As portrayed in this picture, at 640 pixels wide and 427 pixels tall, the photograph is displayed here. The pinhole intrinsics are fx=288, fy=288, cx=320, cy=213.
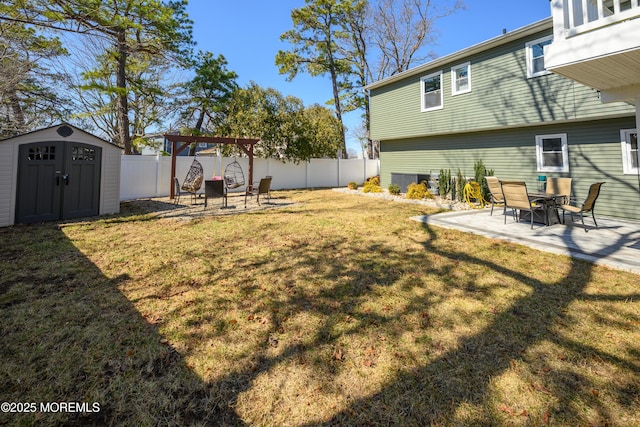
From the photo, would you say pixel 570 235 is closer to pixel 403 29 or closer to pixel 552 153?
pixel 552 153

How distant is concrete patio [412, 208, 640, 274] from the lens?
15.1ft

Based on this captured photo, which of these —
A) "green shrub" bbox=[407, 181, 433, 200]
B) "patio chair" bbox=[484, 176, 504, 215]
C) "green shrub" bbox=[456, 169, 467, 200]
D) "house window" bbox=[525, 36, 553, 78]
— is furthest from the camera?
"green shrub" bbox=[407, 181, 433, 200]

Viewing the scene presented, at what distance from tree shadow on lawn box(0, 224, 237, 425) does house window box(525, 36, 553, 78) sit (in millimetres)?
11590

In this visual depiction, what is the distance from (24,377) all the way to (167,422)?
1248 mm

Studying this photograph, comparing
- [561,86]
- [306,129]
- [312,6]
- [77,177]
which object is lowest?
[77,177]

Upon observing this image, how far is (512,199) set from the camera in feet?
21.9

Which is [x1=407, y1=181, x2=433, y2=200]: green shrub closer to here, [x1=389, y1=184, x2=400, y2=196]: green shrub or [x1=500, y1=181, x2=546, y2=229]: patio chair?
[x1=389, y1=184, x2=400, y2=196]: green shrub

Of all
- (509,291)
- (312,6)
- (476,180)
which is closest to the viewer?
(509,291)

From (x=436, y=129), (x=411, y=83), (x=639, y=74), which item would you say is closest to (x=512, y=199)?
(x=639, y=74)

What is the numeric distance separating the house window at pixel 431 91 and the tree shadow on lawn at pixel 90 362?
12.5m

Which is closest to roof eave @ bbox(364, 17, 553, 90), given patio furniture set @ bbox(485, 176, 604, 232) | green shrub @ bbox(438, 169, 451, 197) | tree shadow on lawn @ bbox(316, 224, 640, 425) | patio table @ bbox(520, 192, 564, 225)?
green shrub @ bbox(438, 169, 451, 197)

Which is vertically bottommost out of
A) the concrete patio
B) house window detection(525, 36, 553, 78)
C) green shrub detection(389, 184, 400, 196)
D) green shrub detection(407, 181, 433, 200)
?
the concrete patio

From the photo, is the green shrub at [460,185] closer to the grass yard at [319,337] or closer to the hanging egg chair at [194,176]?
the grass yard at [319,337]

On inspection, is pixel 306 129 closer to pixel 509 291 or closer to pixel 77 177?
pixel 77 177
